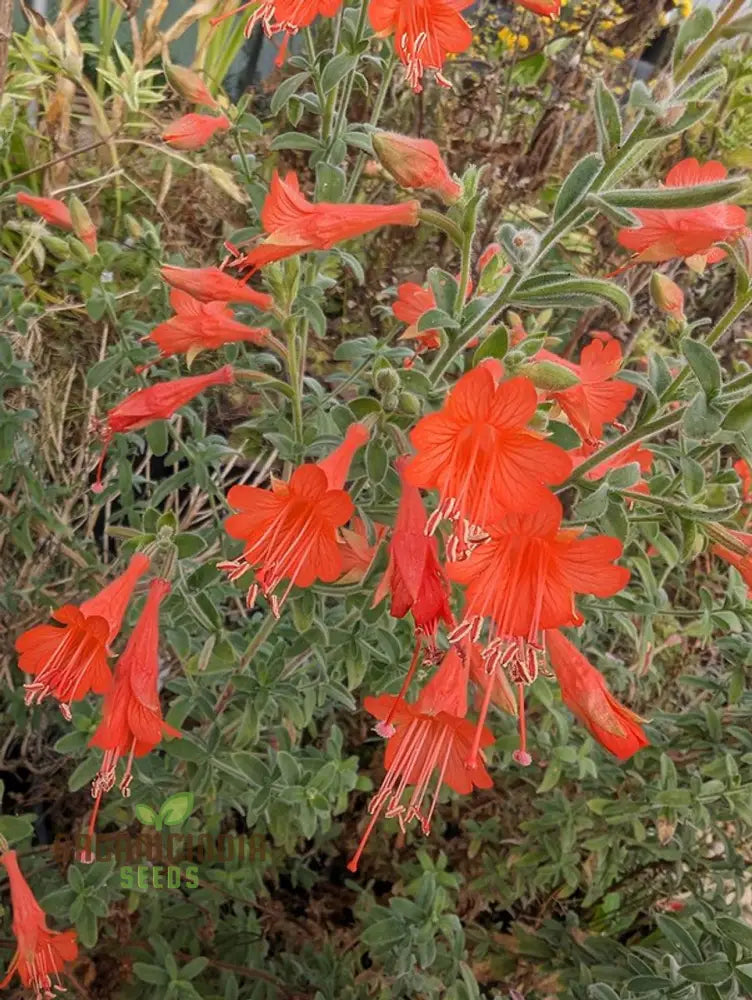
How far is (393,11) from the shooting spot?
959 millimetres

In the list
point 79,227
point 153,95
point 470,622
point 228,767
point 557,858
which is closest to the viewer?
point 470,622

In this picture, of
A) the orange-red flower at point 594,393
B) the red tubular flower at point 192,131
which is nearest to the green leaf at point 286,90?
the red tubular flower at point 192,131

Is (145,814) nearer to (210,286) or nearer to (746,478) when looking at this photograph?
(210,286)

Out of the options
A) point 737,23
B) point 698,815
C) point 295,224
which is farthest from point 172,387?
point 698,815

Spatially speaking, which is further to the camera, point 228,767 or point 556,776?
point 556,776

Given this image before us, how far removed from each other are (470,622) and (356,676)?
45cm

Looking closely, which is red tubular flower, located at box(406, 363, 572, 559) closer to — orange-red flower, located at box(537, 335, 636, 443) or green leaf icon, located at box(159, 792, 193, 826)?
orange-red flower, located at box(537, 335, 636, 443)

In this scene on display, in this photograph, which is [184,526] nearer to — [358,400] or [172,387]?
[172,387]

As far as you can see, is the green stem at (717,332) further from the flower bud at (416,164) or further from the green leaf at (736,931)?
the green leaf at (736,931)

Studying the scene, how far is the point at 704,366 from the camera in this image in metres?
0.84

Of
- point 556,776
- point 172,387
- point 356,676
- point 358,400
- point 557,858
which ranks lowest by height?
point 557,858

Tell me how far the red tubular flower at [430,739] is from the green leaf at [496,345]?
344 millimetres

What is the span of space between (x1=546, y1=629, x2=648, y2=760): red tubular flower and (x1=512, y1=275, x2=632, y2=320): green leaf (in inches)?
15.8

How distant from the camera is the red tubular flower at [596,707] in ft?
2.94
